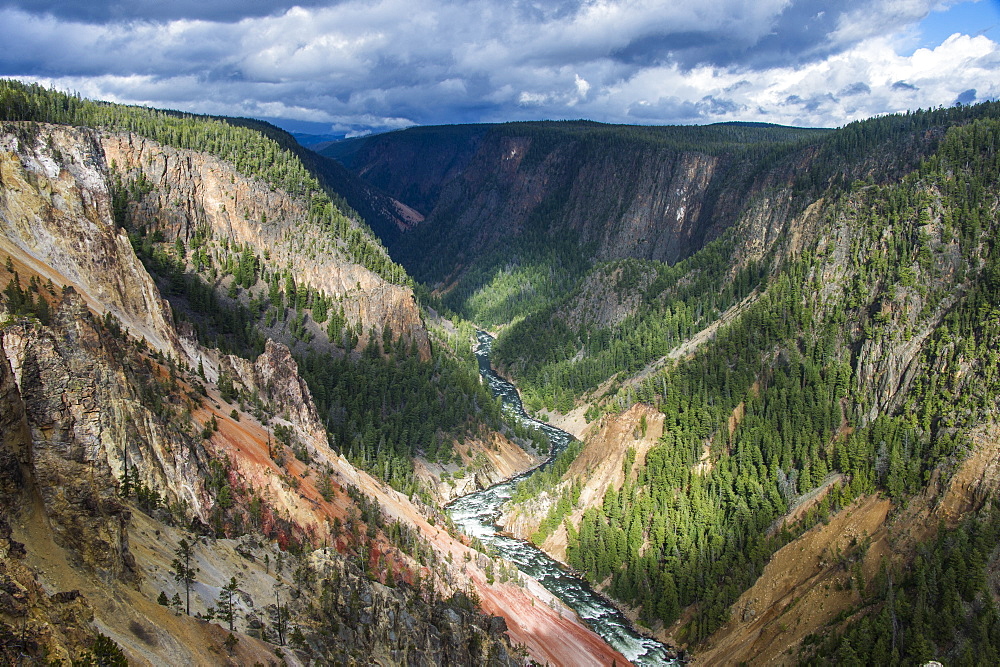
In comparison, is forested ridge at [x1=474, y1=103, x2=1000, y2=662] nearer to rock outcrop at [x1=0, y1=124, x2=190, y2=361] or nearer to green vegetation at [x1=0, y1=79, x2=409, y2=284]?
rock outcrop at [x1=0, y1=124, x2=190, y2=361]

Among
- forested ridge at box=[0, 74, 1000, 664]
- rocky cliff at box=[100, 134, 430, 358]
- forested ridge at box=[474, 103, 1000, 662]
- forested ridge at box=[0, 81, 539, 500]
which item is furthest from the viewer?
rocky cliff at box=[100, 134, 430, 358]

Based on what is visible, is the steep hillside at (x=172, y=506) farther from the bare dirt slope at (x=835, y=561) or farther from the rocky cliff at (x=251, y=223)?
the rocky cliff at (x=251, y=223)

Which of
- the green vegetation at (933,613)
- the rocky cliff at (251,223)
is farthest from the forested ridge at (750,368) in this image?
the rocky cliff at (251,223)

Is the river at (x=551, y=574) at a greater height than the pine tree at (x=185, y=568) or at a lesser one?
lesser

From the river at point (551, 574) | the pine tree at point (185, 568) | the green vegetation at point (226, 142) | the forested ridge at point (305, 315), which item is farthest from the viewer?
the green vegetation at point (226, 142)

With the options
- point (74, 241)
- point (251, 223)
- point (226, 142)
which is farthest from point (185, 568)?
point (226, 142)

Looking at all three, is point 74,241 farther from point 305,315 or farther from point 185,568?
point 305,315

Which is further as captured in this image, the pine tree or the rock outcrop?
the rock outcrop

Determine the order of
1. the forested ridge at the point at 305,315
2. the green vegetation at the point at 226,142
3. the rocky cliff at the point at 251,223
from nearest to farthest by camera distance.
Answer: the forested ridge at the point at 305,315
the green vegetation at the point at 226,142
the rocky cliff at the point at 251,223

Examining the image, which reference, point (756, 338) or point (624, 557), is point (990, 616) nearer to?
point (624, 557)

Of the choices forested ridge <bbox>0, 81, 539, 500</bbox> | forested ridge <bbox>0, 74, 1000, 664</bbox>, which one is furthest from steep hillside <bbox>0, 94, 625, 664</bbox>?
forested ridge <bbox>0, 74, 1000, 664</bbox>
